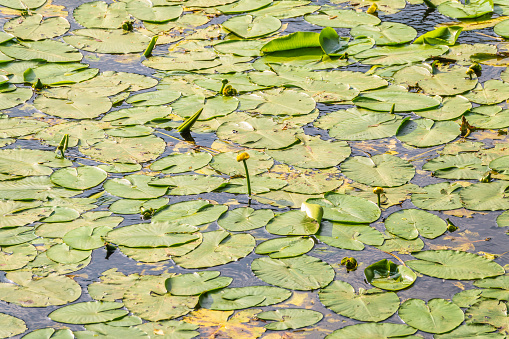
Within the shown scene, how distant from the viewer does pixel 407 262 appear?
286cm

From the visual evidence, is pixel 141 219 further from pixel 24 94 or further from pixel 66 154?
pixel 24 94

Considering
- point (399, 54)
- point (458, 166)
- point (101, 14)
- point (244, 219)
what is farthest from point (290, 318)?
point (101, 14)

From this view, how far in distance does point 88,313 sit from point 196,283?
0.48m

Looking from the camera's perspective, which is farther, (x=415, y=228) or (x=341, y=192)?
(x=341, y=192)

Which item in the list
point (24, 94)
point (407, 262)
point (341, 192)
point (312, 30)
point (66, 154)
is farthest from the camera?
point (312, 30)

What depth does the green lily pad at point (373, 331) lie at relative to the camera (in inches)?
97.0

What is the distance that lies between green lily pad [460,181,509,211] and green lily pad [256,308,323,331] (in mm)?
1146

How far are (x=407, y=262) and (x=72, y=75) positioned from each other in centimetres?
286

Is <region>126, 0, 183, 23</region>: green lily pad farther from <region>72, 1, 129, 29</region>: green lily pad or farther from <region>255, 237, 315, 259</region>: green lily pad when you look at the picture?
<region>255, 237, 315, 259</region>: green lily pad

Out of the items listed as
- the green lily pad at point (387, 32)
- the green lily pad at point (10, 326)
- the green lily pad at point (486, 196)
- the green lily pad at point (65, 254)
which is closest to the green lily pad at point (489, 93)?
the green lily pad at point (387, 32)

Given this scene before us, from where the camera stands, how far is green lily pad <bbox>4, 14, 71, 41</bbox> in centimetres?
502

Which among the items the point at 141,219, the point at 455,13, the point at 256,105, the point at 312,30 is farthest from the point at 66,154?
the point at 455,13

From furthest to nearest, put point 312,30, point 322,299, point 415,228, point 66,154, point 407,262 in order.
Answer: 1. point 312,30
2. point 66,154
3. point 415,228
4. point 407,262
5. point 322,299

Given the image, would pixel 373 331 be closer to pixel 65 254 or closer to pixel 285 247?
pixel 285 247
